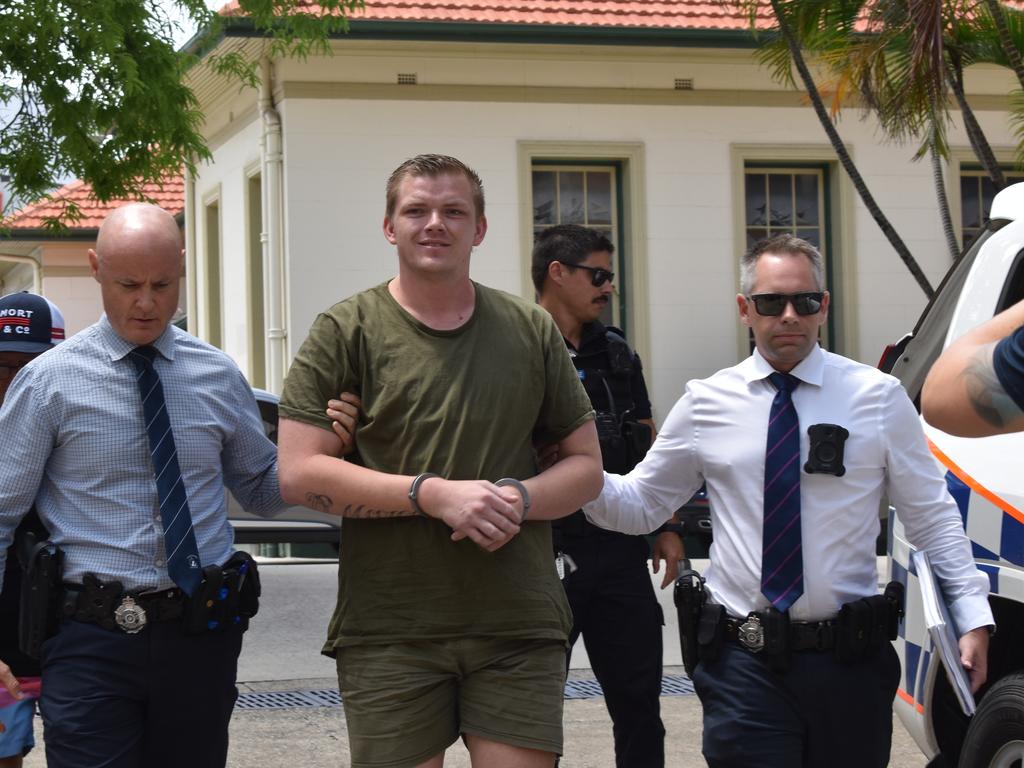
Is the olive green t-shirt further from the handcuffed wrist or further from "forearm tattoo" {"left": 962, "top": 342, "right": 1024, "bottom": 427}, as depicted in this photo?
"forearm tattoo" {"left": 962, "top": 342, "right": 1024, "bottom": 427}

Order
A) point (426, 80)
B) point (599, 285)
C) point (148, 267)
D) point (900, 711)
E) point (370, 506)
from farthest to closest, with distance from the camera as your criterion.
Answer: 1. point (426, 80)
2. point (599, 285)
3. point (900, 711)
4. point (148, 267)
5. point (370, 506)

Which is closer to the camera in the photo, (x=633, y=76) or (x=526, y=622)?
(x=526, y=622)

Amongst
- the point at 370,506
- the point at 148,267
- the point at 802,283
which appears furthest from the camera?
the point at 802,283

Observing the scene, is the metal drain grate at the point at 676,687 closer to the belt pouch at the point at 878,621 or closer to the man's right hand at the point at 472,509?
the belt pouch at the point at 878,621

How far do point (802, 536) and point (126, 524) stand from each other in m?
1.65

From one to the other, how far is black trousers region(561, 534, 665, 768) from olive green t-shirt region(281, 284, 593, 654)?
1.38 meters

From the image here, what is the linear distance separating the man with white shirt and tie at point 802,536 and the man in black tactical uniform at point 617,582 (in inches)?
40.7

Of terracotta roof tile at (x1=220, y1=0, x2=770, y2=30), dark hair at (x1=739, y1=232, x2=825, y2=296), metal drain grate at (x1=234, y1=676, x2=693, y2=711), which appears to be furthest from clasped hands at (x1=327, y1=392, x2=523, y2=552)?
terracotta roof tile at (x1=220, y1=0, x2=770, y2=30)

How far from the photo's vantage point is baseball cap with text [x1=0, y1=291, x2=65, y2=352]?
4230 mm

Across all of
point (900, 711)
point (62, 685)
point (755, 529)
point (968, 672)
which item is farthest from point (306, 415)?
point (900, 711)

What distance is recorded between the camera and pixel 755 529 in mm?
3848

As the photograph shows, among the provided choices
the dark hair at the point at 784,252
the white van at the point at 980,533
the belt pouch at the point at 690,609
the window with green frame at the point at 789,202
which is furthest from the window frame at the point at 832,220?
the belt pouch at the point at 690,609

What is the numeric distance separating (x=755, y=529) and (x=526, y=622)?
689mm

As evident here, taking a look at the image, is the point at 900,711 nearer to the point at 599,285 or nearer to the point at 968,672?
the point at 968,672
